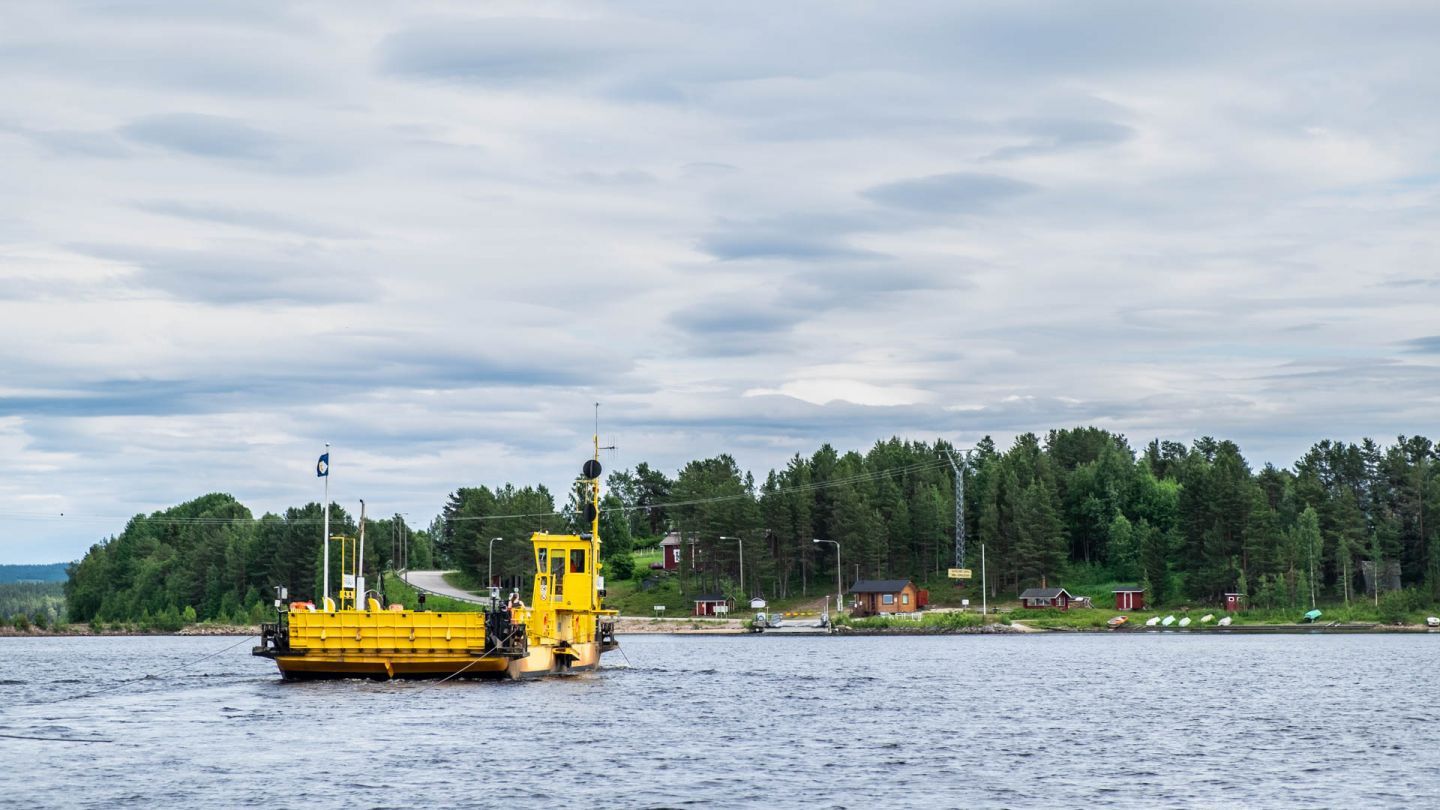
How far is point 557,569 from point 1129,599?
111420 mm

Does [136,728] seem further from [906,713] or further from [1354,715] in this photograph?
[1354,715]

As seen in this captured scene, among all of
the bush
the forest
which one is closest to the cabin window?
the forest

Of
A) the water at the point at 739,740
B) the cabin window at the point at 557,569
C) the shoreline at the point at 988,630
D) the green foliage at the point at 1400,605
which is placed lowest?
the shoreline at the point at 988,630

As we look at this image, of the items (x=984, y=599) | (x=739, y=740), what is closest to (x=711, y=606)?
(x=984, y=599)

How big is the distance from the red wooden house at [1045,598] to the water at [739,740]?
8238 centimetres

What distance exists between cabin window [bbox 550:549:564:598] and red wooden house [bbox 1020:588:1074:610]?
106 metres

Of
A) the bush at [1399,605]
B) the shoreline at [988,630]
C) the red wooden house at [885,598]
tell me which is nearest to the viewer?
the shoreline at [988,630]

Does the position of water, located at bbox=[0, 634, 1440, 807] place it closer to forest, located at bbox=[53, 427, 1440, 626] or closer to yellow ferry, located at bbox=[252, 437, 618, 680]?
yellow ferry, located at bbox=[252, 437, 618, 680]

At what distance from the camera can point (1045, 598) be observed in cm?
16938

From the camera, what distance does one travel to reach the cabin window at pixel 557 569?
235 feet

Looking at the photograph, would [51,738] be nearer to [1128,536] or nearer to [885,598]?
[885,598]

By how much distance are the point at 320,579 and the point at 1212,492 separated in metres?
103

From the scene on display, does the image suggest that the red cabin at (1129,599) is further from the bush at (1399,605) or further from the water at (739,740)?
the water at (739,740)

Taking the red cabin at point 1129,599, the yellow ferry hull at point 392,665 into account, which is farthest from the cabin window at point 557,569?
the red cabin at point 1129,599
